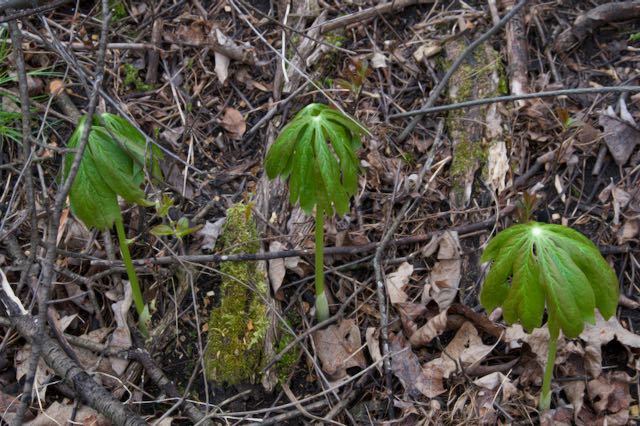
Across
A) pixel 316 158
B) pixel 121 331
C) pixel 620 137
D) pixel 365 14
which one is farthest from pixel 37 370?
pixel 620 137

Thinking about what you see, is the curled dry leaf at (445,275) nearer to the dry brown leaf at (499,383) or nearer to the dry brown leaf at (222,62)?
the dry brown leaf at (499,383)

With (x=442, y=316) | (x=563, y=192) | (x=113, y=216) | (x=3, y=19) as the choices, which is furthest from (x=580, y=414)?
(x=3, y=19)

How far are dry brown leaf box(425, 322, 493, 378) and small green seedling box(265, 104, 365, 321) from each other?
0.66 meters

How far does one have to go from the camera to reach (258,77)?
312cm

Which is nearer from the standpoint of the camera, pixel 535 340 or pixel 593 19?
pixel 535 340

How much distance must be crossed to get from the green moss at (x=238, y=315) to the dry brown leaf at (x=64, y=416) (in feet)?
1.26

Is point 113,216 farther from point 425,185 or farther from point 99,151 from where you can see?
point 425,185

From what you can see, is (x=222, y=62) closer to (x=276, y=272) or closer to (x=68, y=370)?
(x=276, y=272)

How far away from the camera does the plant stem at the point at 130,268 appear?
218 cm

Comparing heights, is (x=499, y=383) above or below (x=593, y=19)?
below

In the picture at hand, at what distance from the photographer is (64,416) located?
7.28ft

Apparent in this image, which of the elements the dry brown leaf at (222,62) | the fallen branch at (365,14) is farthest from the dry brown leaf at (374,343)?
the fallen branch at (365,14)

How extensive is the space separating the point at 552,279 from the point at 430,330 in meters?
0.66

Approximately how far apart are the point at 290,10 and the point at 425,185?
1.19 meters
